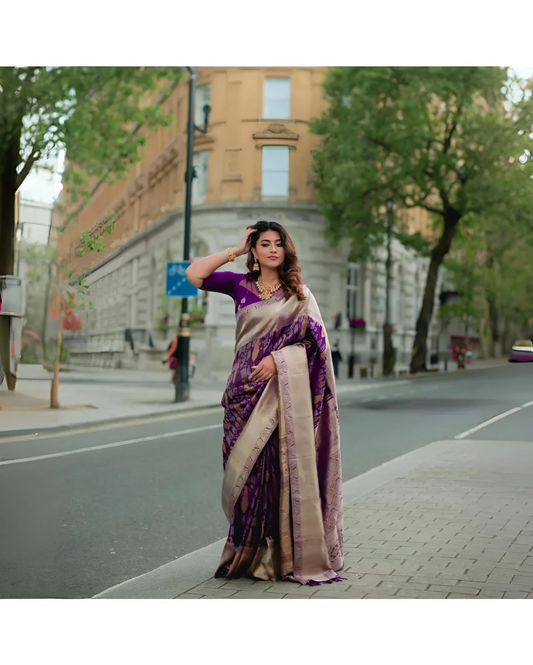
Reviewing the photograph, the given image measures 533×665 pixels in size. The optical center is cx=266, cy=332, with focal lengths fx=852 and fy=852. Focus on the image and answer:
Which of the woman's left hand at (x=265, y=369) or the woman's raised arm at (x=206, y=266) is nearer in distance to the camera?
the woman's left hand at (x=265, y=369)

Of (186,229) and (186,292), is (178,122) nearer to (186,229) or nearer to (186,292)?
(186,229)

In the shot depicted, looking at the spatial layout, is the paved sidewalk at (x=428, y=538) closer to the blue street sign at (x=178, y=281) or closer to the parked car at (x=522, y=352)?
the parked car at (x=522, y=352)

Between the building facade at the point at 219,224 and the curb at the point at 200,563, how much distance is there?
654mm

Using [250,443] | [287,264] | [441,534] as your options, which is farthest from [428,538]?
[287,264]

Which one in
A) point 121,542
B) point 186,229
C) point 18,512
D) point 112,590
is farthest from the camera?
point 186,229

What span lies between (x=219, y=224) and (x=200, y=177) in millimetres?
311

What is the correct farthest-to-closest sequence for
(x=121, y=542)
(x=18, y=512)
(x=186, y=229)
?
(x=186, y=229) → (x=121, y=542) → (x=18, y=512)

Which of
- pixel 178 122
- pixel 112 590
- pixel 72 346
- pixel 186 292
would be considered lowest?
pixel 112 590

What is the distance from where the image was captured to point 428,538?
4.43 meters

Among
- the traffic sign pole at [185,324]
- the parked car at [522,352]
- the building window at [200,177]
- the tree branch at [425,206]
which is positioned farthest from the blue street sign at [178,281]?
the parked car at [522,352]

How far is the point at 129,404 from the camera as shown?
512 cm

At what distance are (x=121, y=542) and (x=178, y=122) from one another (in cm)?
242

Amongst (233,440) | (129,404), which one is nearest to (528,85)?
(233,440)

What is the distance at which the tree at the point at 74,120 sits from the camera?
14.7ft
